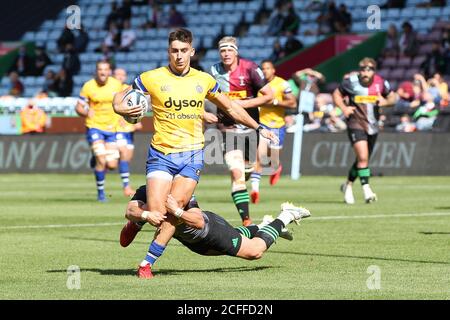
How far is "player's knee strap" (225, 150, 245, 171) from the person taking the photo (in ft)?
58.1

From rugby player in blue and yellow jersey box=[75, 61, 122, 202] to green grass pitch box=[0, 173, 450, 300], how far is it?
81cm

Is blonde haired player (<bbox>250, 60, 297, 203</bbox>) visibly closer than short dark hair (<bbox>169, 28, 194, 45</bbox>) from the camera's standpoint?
No

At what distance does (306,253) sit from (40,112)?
26.4 meters

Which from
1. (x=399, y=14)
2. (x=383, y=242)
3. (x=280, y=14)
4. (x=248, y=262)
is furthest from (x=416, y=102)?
(x=248, y=262)

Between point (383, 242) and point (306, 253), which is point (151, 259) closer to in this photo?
point (306, 253)

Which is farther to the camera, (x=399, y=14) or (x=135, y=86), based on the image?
(x=399, y=14)

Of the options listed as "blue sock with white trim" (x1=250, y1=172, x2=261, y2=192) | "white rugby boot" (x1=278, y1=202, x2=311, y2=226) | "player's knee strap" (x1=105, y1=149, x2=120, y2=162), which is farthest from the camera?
"player's knee strap" (x1=105, y1=149, x2=120, y2=162)

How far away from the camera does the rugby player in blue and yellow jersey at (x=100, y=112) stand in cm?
2377

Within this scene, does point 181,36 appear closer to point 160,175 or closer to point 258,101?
point 160,175

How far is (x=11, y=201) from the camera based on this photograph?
23031 mm

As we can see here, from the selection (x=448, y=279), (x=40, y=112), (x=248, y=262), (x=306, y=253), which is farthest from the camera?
(x=40, y=112)

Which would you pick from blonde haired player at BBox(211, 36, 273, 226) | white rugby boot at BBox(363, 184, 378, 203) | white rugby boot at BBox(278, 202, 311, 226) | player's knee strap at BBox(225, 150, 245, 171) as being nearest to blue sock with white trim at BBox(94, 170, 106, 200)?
white rugby boot at BBox(363, 184, 378, 203)

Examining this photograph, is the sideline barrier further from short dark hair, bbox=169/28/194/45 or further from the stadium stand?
short dark hair, bbox=169/28/194/45

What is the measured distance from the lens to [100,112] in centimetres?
2388
